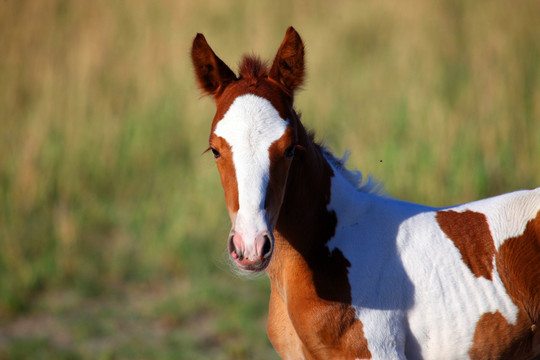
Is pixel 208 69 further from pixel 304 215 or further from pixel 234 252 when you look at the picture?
pixel 234 252

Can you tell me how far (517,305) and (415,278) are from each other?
464 mm

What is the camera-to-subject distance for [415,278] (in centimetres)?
256

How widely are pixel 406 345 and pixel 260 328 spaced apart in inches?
95.6

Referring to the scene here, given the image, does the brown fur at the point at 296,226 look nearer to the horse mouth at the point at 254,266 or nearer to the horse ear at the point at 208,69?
the horse ear at the point at 208,69

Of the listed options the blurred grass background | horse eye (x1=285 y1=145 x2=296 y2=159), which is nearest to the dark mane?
horse eye (x1=285 y1=145 x2=296 y2=159)

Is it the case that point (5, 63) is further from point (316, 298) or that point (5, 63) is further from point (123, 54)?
point (316, 298)

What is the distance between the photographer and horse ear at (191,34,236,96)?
2.65m

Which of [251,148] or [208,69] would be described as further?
[208,69]

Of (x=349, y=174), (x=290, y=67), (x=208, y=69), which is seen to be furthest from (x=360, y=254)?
(x=208, y=69)

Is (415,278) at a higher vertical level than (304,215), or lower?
lower

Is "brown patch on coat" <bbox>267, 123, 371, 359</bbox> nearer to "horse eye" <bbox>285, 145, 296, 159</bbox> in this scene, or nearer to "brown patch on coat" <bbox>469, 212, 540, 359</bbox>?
"horse eye" <bbox>285, 145, 296, 159</bbox>

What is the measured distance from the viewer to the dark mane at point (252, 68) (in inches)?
103

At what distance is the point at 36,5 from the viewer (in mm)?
8445

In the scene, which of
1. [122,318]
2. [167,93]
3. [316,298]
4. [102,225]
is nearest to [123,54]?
[167,93]
